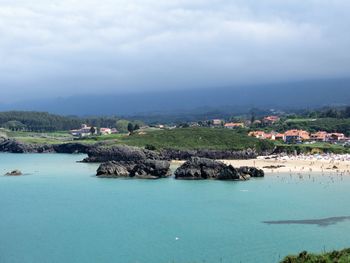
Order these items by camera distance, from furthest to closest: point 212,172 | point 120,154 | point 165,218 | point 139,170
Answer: point 120,154 < point 139,170 < point 212,172 < point 165,218

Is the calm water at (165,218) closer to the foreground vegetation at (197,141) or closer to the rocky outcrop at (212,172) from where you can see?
the rocky outcrop at (212,172)

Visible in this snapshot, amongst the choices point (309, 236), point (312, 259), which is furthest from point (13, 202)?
point (312, 259)

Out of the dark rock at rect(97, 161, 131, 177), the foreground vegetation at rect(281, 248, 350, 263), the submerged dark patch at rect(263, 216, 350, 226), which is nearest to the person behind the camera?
the foreground vegetation at rect(281, 248, 350, 263)

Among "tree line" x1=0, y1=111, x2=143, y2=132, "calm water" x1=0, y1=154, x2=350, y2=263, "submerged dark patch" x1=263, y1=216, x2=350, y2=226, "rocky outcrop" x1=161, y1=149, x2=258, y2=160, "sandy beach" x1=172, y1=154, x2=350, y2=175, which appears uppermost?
"tree line" x1=0, y1=111, x2=143, y2=132

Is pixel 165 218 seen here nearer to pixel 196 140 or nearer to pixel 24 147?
pixel 196 140

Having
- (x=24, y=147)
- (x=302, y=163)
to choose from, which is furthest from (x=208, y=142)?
(x=24, y=147)

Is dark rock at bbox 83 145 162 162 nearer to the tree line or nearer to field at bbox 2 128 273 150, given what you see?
field at bbox 2 128 273 150

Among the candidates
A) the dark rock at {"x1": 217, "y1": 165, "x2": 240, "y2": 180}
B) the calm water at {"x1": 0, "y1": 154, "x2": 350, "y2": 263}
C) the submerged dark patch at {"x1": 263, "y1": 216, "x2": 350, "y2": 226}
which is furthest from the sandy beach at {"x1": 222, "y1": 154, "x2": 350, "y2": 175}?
the submerged dark patch at {"x1": 263, "y1": 216, "x2": 350, "y2": 226}
